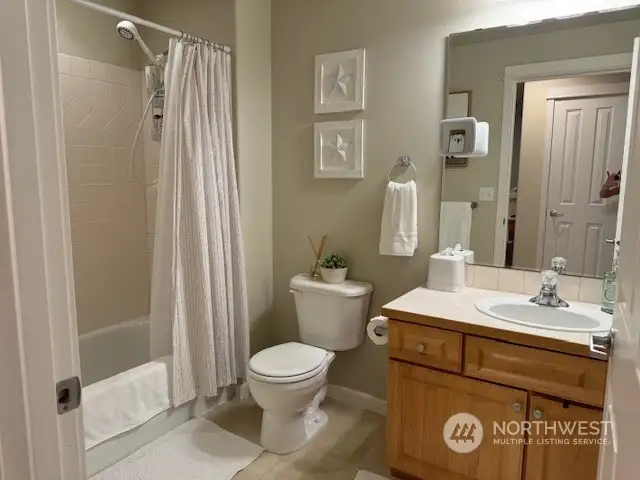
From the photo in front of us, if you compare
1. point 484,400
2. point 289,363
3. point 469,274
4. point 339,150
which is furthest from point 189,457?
point 339,150

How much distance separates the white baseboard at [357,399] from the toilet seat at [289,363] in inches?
18.1

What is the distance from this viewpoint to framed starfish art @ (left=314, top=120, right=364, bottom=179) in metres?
2.41

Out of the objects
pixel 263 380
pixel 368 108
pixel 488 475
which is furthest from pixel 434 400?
pixel 368 108

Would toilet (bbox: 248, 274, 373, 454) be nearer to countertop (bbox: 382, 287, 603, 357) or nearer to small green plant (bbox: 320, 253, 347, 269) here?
small green plant (bbox: 320, 253, 347, 269)

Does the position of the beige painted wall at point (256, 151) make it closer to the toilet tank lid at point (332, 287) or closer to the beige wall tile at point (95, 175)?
the toilet tank lid at point (332, 287)

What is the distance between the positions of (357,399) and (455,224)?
3.86ft

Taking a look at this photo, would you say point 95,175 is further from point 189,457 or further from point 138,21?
point 189,457

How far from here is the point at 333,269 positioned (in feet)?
7.91

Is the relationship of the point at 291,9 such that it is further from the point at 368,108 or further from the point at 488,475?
the point at 488,475

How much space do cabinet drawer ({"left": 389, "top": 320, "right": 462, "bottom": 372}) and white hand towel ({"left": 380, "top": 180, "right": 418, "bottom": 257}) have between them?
0.51 m

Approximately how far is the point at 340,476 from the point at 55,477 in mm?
1537

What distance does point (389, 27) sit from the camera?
2.26 metres

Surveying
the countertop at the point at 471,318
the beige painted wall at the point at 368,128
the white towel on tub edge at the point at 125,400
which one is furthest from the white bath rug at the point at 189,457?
the countertop at the point at 471,318

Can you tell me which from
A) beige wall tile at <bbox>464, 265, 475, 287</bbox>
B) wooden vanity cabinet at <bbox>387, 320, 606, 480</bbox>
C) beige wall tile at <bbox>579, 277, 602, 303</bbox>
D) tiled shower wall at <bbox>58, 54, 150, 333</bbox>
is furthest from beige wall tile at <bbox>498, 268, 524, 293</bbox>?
tiled shower wall at <bbox>58, 54, 150, 333</bbox>
